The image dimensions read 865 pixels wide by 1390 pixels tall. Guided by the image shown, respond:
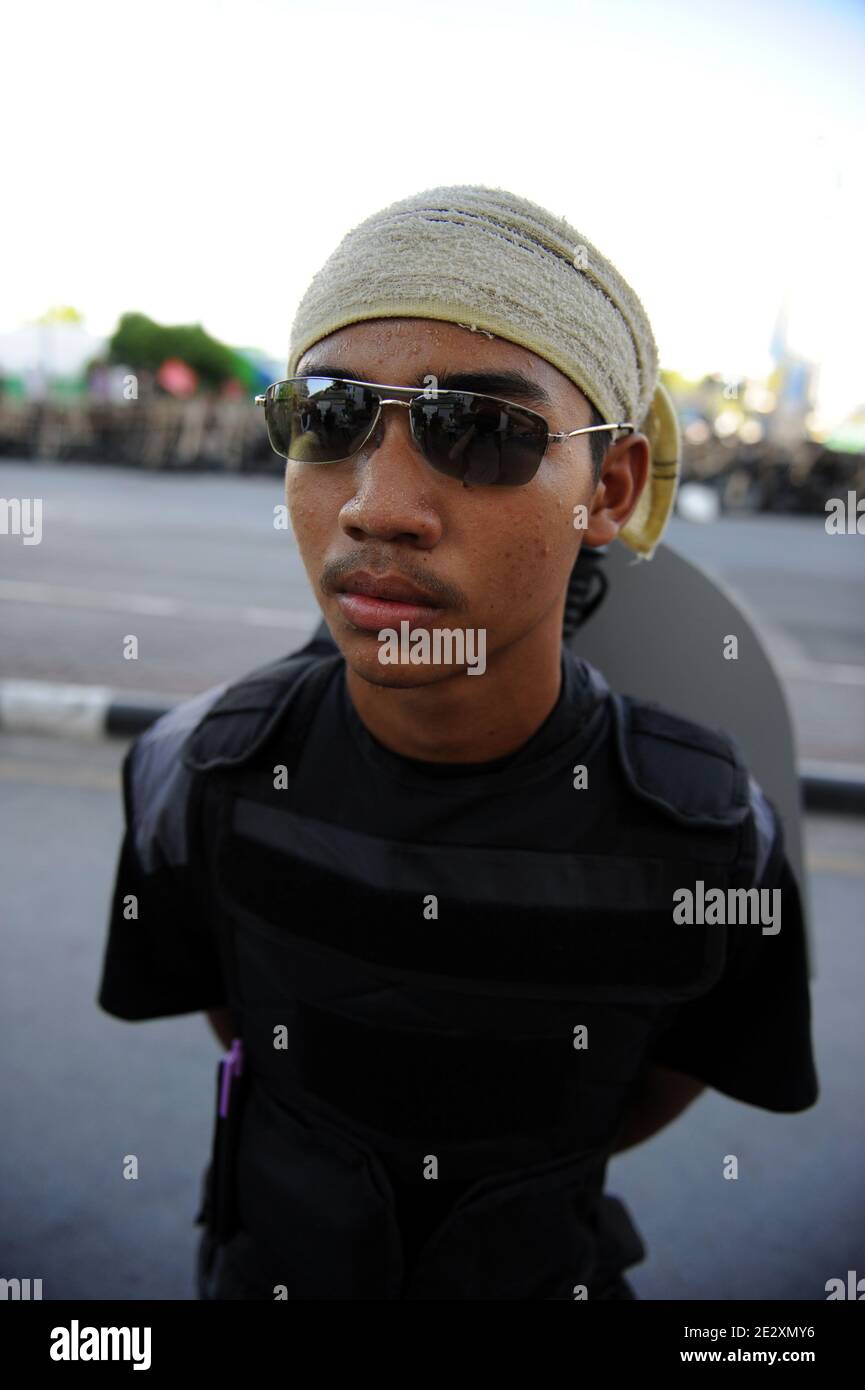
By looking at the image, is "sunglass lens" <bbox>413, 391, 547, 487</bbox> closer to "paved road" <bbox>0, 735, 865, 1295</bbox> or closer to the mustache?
the mustache

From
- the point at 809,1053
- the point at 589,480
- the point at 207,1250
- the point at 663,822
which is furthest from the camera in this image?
the point at 207,1250

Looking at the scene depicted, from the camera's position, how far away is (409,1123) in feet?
4.39

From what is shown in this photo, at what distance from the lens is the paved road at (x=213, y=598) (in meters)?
6.32

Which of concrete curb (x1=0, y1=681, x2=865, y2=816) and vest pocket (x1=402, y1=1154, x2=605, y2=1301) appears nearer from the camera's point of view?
vest pocket (x1=402, y1=1154, x2=605, y2=1301)

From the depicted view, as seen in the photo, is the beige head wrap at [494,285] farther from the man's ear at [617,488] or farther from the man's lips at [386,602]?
the man's lips at [386,602]

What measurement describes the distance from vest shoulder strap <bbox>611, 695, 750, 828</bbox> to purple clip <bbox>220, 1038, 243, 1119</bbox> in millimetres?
697

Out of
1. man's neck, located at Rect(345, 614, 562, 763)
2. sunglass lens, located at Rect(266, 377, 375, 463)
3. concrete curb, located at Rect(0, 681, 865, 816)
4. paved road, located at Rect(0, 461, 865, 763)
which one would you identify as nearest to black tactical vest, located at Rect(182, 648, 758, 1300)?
man's neck, located at Rect(345, 614, 562, 763)

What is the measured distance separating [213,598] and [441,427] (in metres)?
7.76

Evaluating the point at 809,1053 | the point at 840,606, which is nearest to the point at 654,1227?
the point at 809,1053

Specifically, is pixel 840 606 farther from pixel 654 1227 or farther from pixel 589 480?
pixel 589 480

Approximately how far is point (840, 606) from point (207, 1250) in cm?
957

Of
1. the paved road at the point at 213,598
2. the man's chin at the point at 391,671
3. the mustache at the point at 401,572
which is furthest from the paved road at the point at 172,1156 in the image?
the paved road at the point at 213,598

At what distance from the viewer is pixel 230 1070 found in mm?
1473

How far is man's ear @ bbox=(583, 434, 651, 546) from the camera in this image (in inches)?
48.9
